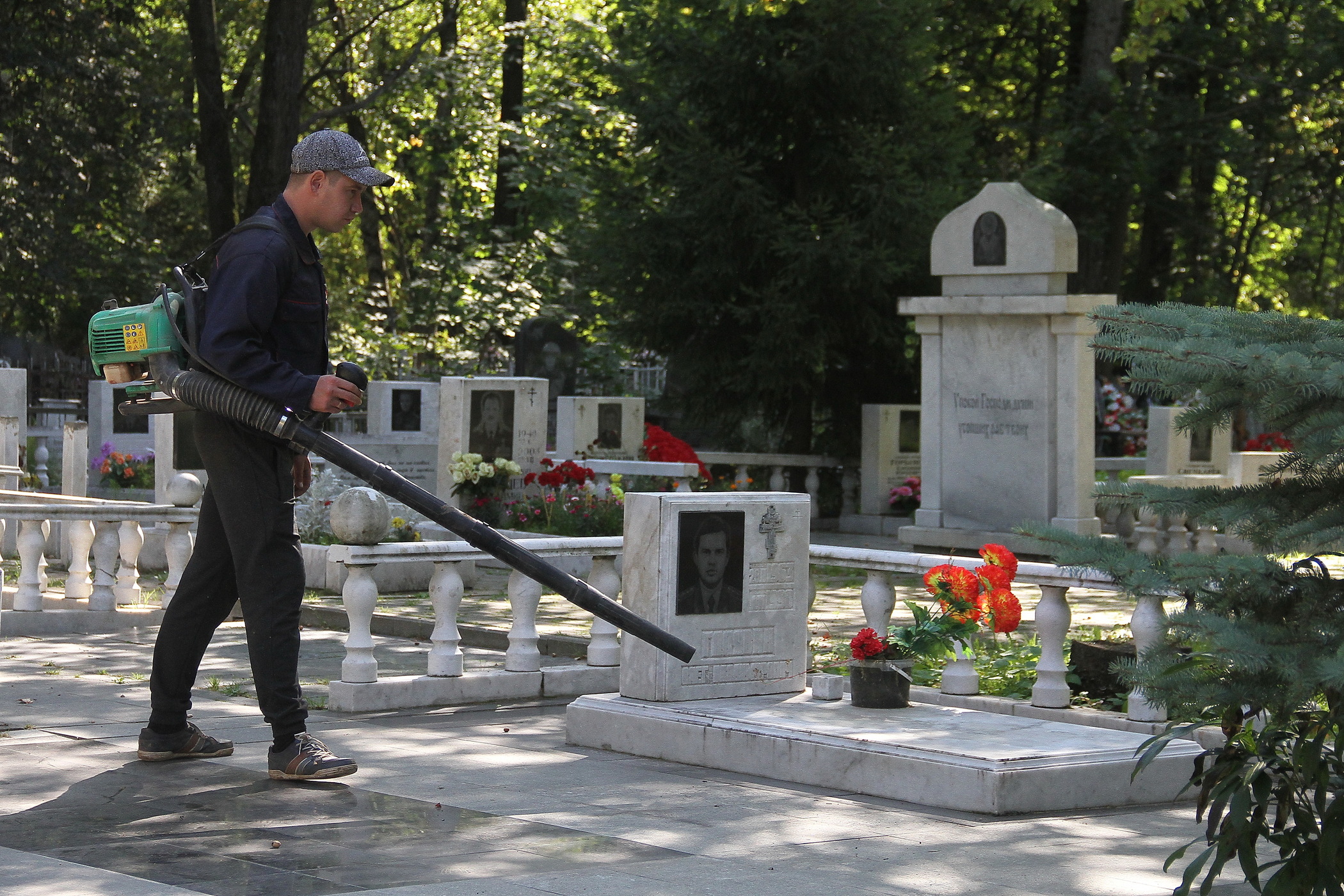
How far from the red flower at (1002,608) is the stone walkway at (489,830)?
119 cm

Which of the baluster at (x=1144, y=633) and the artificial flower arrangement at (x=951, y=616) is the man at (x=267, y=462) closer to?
the artificial flower arrangement at (x=951, y=616)

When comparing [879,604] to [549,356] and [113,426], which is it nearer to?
[113,426]

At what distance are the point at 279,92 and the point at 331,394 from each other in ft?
65.8

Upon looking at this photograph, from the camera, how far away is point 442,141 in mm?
36469

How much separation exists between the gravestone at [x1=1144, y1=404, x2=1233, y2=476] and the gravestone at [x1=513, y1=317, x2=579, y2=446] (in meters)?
9.31

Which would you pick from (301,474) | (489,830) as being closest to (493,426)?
(301,474)

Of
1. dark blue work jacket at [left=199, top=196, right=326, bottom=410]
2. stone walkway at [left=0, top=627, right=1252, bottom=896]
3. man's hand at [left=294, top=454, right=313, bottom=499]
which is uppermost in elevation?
dark blue work jacket at [left=199, top=196, right=326, bottom=410]

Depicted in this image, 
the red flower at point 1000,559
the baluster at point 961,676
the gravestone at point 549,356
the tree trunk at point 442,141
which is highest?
the tree trunk at point 442,141

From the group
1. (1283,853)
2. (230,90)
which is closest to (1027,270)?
(1283,853)

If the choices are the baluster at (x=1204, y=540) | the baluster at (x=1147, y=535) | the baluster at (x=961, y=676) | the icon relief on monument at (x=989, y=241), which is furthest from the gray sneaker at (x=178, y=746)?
the icon relief on monument at (x=989, y=241)

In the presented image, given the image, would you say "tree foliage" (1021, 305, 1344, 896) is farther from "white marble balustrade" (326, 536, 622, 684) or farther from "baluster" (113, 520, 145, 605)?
"baluster" (113, 520, 145, 605)

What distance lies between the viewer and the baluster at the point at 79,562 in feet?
35.5

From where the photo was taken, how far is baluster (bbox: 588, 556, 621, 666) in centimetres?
827

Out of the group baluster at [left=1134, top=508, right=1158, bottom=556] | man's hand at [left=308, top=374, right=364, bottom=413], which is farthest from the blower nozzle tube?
baluster at [left=1134, top=508, right=1158, bottom=556]
